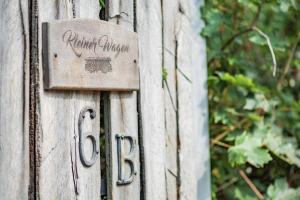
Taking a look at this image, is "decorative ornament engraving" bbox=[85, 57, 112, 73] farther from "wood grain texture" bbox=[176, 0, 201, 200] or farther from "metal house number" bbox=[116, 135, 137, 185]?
"wood grain texture" bbox=[176, 0, 201, 200]

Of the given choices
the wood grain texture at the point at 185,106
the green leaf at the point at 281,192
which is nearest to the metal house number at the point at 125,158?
the wood grain texture at the point at 185,106

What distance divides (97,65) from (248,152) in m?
0.98

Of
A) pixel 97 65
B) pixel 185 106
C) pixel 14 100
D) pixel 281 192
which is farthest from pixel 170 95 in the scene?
pixel 281 192

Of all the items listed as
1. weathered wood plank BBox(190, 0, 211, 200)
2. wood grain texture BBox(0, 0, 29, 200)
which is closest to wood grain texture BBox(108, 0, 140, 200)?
wood grain texture BBox(0, 0, 29, 200)

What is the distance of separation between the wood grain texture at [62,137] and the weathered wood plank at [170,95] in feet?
1.25

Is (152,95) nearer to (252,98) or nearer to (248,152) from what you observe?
(248,152)

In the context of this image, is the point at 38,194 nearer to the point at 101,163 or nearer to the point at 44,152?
the point at 44,152

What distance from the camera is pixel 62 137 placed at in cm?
178

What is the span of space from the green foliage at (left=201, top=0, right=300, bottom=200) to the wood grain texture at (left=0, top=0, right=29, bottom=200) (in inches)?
42.7

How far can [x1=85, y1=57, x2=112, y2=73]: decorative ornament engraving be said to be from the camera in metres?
1.82

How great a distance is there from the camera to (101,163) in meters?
2.08

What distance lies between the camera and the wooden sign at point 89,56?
67.6 inches

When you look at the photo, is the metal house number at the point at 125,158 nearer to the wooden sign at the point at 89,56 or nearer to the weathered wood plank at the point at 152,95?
the weathered wood plank at the point at 152,95

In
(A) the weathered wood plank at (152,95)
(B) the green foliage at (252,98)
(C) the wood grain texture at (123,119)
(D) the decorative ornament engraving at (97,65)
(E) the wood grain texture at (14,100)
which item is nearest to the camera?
(E) the wood grain texture at (14,100)
